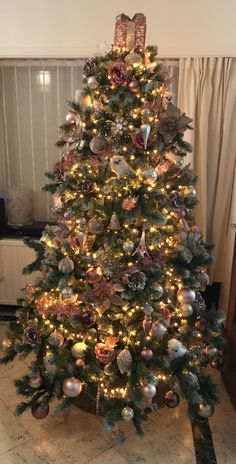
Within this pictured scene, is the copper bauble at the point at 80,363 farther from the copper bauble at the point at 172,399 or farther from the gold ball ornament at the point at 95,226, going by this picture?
the gold ball ornament at the point at 95,226

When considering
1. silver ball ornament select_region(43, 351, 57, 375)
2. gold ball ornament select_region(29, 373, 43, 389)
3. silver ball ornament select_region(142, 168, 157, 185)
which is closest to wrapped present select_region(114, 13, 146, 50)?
silver ball ornament select_region(142, 168, 157, 185)

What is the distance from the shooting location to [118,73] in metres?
1.63

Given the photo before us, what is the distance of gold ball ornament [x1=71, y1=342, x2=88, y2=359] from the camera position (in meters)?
1.76

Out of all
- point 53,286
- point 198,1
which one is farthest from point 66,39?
point 53,286

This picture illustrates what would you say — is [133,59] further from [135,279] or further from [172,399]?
[172,399]

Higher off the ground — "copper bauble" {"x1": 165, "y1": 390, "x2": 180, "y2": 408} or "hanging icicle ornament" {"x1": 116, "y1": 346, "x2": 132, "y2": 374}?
"hanging icicle ornament" {"x1": 116, "y1": 346, "x2": 132, "y2": 374}

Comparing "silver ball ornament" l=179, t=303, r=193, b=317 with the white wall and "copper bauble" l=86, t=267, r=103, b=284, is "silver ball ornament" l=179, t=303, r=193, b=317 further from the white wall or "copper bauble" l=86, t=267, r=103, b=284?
the white wall

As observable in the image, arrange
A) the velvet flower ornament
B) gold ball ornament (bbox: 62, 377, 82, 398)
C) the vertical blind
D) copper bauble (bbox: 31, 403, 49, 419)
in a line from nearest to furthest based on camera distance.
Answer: the velvet flower ornament
gold ball ornament (bbox: 62, 377, 82, 398)
copper bauble (bbox: 31, 403, 49, 419)
the vertical blind

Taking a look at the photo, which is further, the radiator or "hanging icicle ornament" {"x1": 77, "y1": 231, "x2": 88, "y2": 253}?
the radiator

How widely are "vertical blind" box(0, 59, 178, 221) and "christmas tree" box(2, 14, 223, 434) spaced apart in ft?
3.48

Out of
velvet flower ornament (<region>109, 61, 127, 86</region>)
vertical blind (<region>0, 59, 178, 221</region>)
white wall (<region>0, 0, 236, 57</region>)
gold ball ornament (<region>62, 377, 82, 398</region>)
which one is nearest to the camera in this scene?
velvet flower ornament (<region>109, 61, 127, 86</region>)

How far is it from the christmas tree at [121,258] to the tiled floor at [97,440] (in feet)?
0.47

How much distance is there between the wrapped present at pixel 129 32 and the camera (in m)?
1.74

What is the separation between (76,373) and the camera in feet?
5.87
